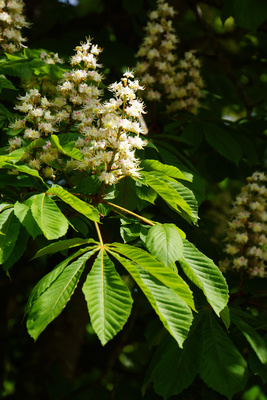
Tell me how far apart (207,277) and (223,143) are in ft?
3.93

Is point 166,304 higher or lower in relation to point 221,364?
higher

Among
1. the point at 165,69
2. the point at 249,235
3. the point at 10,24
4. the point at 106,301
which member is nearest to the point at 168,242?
the point at 106,301

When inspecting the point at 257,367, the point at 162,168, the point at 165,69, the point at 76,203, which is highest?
the point at 165,69

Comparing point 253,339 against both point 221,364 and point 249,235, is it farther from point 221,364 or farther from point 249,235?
point 249,235

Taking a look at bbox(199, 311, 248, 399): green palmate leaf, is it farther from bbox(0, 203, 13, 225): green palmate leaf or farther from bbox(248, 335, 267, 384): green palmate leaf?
bbox(0, 203, 13, 225): green palmate leaf

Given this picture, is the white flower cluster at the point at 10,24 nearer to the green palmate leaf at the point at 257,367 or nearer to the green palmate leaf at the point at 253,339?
the green palmate leaf at the point at 253,339

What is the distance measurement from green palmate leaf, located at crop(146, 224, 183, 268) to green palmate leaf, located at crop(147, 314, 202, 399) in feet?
1.99

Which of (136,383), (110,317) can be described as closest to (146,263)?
(110,317)

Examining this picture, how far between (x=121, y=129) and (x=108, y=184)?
7.8 inches

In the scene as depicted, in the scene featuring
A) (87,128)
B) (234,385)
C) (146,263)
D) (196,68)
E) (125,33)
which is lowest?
(234,385)

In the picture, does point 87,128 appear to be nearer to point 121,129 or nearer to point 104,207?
point 121,129

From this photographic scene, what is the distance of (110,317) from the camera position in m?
1.26

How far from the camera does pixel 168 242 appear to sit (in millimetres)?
1462

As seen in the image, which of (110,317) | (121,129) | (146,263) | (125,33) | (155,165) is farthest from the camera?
(125,33)
